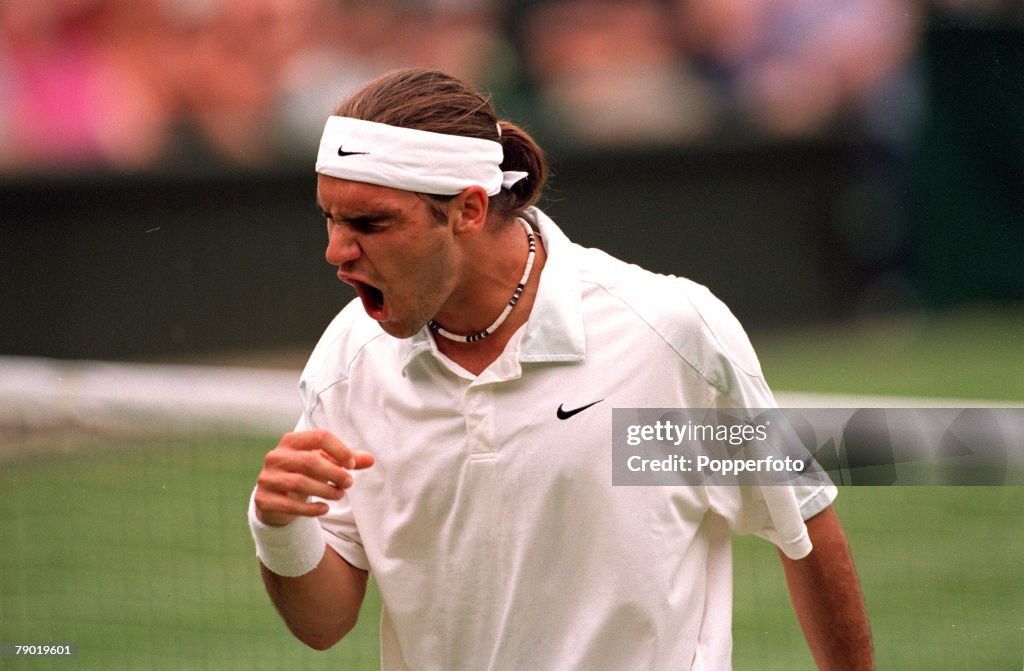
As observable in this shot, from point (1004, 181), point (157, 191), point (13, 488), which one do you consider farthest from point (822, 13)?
point (13, 488)

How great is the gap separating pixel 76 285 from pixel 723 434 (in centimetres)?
849

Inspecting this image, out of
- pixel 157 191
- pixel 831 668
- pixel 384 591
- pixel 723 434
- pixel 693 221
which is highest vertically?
pixel 723 434

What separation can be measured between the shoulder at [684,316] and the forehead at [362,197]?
0.42m

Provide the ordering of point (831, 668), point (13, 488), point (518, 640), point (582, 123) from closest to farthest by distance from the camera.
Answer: point (518, 640) → point (831, 668) → point (13, 488) → point (582, 123)

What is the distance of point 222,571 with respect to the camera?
755cm

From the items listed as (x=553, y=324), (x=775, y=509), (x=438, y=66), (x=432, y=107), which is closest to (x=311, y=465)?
(x=553, y=324)

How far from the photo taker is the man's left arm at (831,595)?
138 inches

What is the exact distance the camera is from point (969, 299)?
14578 mm

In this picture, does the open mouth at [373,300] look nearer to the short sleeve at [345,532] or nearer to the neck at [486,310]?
the neck at [486,310]

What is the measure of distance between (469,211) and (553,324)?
0.96 ft

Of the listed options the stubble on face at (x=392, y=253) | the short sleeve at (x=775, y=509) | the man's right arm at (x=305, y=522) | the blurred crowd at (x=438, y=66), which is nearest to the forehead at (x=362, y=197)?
the stubble on face at (x=392, y=253)

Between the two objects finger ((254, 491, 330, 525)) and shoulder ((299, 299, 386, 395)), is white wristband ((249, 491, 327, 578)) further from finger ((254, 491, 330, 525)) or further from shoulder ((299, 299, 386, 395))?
shoulder ((299, 299, 386, 395))

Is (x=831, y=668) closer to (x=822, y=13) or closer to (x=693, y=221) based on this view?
(x=693, y=221)

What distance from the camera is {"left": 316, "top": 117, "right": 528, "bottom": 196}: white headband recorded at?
3.26 meters
